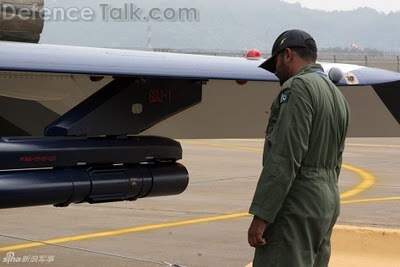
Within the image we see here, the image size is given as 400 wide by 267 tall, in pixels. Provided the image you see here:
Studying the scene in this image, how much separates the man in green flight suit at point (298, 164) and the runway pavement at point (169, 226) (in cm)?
355

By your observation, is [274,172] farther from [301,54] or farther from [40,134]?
[40,134]

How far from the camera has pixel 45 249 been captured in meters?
9.33

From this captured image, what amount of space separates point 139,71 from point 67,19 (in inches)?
135

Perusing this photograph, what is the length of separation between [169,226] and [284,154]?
21.3ft

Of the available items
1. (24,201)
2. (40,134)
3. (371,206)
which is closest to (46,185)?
(24,201)

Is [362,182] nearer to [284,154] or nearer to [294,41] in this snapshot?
[294,41]

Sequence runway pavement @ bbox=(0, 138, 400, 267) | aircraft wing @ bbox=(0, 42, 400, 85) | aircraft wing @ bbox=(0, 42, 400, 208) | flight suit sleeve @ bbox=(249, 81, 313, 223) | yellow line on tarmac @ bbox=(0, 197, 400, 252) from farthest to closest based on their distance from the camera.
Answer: yellow line on tarmac @ bbox=(0, 197, 400, 252) < runway pavement @ bbox=(0, 138, 400, 267) < aircraft wing @ bbox=(0, 42, 400, 208) < aircraft wing @ bbox=(0, 42, 400, 85) < flight suit sleeve @ bbox=(249, 81, 313, 223)

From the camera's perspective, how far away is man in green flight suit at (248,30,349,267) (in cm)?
463

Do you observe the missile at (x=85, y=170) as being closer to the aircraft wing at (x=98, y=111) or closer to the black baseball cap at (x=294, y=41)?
the aircraft wing at (x=98, y=111)

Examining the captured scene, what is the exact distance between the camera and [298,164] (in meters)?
4.64

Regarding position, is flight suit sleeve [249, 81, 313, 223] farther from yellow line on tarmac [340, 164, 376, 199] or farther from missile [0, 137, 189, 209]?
yellow line on tarmac [340, 164, 376, 199]

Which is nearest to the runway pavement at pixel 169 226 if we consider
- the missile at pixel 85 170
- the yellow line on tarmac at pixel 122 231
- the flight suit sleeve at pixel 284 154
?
the yellow line on tarmac at pixel 122 231

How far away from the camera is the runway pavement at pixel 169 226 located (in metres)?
8.94

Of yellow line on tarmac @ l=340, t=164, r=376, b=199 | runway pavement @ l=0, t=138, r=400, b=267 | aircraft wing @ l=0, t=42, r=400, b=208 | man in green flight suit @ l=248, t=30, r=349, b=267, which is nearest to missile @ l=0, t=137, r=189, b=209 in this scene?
aircraft wing @ l=0, t=42, r=400, b=208
